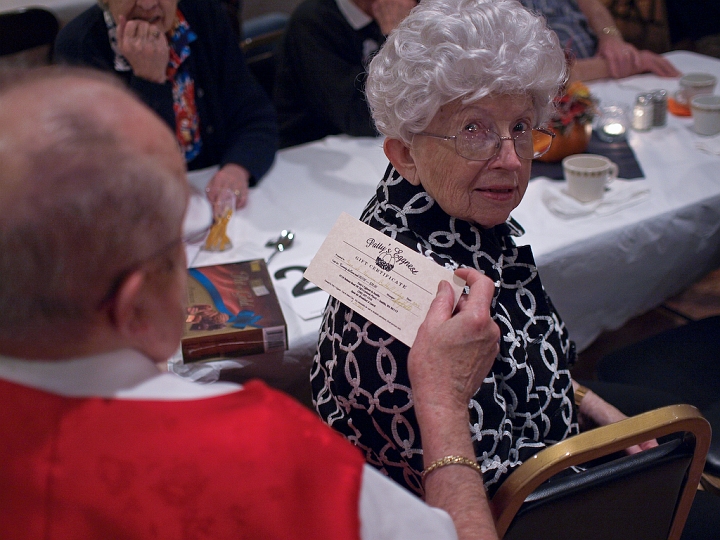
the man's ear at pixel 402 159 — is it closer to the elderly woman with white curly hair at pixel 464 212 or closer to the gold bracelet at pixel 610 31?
the elderly woman with white curly hair at pixel 464 212

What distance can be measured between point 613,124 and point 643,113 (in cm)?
14

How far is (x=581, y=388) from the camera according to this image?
1518 millimetres

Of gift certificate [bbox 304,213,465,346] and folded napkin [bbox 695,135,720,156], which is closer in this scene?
gift certificate [bbox 304,213,465,346]

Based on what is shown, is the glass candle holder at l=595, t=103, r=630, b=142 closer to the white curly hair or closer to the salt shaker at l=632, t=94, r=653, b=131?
the salt shaker at l=632, t=94, r=653, b=131

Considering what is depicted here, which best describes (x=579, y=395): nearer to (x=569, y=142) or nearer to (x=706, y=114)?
(x=569, y=142)

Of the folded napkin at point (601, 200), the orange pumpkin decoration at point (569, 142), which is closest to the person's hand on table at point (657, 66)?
the orange pumpkin decoration at point (569, 142)

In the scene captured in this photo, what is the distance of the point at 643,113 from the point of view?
2.38 metres

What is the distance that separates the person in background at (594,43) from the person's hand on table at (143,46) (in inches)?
63.9

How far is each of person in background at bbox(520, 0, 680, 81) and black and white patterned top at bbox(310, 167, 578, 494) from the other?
5.67 feet

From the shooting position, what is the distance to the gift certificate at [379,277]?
1084 mm

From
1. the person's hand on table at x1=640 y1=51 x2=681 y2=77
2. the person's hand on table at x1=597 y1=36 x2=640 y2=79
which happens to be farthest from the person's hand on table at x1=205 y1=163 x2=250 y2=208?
the person's hand on table at x1=640 y1=51 x2=681 y2=77

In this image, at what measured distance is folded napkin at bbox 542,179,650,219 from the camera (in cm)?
192

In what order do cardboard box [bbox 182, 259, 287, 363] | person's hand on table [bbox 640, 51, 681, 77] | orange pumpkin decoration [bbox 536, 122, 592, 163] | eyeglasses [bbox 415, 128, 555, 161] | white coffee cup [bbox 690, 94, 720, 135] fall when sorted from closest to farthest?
eyeglasses [bbox 415, 128, 555, 161], cardboard box [bbox 182, 259, 287, 363], orange pumpkin decoration [bbox 536, 122, 592, 163], white coffee cup [bbox 690, 94, 720, 135], person's hand on table [bbox 640, 51, 681, 77]

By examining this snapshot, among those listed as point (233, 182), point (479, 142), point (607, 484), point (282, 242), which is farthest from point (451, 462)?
point (233, 182)
